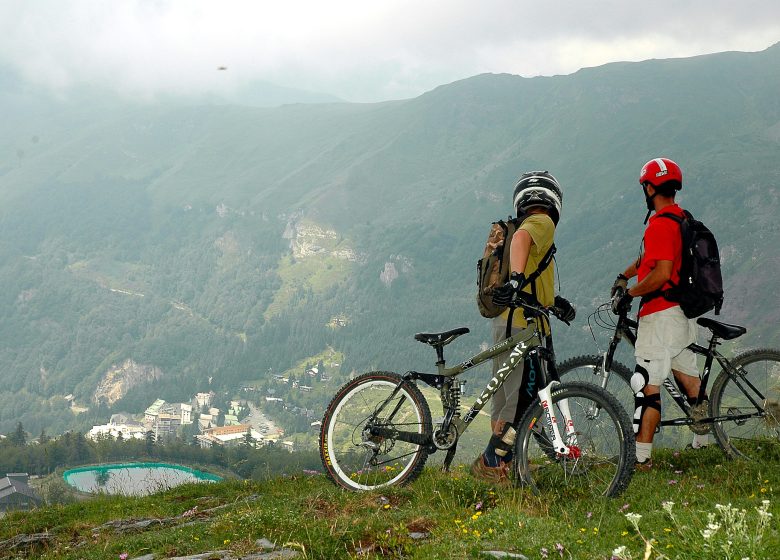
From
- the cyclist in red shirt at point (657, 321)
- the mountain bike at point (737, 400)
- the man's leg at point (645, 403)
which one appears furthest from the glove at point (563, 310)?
the man's leg at point (645, 403)

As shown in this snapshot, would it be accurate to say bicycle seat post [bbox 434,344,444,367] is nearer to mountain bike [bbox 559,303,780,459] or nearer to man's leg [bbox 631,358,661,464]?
mountain bike [bbox 559,303,780,459]

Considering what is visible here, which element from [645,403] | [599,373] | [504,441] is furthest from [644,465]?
[504,441]

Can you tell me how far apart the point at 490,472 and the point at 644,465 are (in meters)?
1.90

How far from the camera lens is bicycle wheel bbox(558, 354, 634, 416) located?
8242 mm

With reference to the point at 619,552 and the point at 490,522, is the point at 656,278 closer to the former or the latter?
the point at 490,522

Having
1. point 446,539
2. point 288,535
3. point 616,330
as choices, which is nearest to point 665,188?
point 616,330

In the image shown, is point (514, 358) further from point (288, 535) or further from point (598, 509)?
point (288, 535)

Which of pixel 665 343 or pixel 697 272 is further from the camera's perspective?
pixel 665 343

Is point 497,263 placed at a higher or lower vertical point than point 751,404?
higher

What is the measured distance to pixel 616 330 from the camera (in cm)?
816

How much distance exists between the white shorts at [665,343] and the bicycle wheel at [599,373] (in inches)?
19.9

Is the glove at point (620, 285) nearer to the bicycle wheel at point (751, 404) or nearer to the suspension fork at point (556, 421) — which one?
the bicycle wheel at point (751, 404)

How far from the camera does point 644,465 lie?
800cm

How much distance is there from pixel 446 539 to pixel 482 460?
8.66ft
